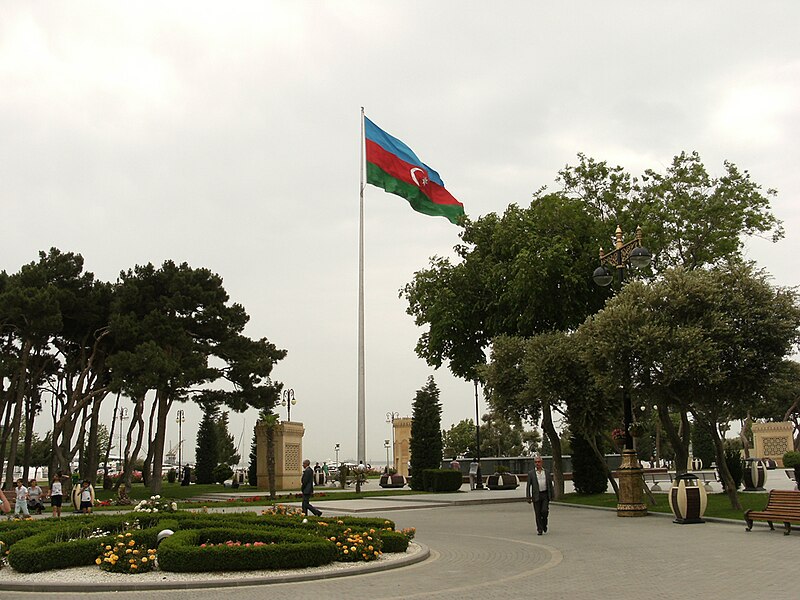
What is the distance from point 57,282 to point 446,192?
878 inches

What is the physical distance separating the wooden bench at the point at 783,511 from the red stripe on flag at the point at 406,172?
18.7 m

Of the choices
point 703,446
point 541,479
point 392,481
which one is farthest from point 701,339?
point 703,446

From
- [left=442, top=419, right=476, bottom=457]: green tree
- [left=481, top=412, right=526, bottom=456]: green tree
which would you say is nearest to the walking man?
[left=481, top=412, right=526, bottom=456]: green tree

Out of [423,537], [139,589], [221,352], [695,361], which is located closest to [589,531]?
[423,537]

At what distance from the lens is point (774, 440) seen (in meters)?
61.1

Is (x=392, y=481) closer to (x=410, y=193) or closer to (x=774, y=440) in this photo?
(x=410, y=193)

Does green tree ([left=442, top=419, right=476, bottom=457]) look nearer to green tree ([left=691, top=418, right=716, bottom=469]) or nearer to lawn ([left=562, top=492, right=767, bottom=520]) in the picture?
green tree ([left=691, top=418, right=716, bottom=469])

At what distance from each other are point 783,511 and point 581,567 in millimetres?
5958

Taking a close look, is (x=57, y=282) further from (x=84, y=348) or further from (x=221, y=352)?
(x=221, y=352)

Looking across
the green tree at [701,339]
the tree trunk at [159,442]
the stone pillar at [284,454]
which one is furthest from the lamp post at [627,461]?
the stone pillar at [284,454]

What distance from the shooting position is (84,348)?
1642 inches

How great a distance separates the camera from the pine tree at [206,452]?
6425 cm

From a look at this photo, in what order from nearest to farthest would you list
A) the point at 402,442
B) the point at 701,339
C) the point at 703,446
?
1. the point at 701,339
2. the point at 703,446
3. the point at 402,442

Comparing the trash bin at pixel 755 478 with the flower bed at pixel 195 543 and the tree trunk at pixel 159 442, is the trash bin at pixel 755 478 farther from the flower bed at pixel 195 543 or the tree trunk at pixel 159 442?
the tree trunk at pixel 159 442
